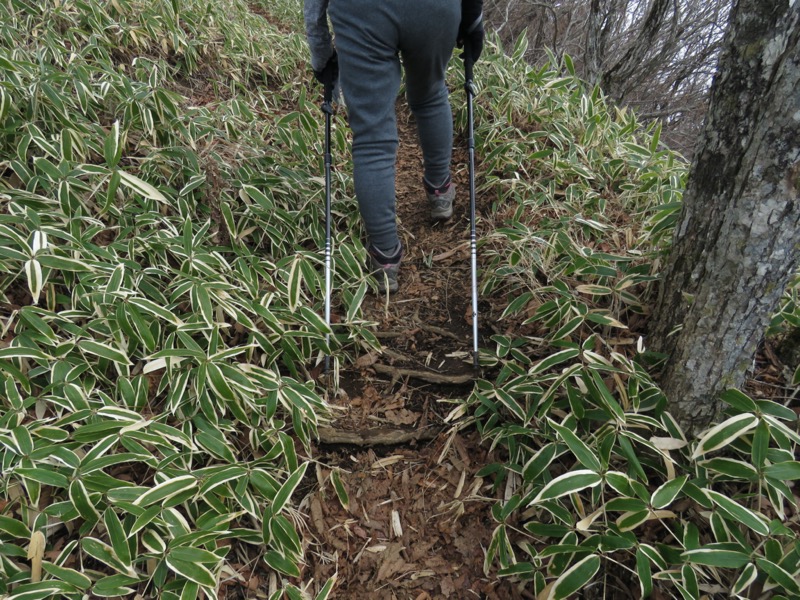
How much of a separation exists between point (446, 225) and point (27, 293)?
2014 mm

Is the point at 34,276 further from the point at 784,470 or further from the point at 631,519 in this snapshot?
the point at 784,470

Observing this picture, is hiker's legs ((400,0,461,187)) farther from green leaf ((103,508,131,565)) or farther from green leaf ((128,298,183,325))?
green leaf ((103,508,131,565))

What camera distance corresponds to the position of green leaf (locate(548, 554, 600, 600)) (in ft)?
4.19

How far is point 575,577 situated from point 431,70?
2.02 meters

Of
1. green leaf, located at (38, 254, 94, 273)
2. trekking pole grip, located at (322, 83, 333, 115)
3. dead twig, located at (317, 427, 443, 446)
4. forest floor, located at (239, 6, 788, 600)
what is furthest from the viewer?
trekking pole grip, located at (322, 83, 333, 115)

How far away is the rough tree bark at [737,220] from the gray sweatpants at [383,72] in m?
1.10

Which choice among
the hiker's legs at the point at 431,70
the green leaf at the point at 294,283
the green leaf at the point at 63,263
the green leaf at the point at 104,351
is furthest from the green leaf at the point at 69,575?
the hiker's legs at the point at 431,70

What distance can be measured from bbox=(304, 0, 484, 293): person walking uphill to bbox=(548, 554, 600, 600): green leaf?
139 centimetres

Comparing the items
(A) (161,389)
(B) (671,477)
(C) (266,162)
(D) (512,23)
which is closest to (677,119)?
(D) (512,23)

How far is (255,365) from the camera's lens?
1.85m

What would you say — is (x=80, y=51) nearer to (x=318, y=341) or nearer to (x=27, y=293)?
(x=27, y=293)

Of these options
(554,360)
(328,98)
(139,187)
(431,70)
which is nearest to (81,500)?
(139,187)

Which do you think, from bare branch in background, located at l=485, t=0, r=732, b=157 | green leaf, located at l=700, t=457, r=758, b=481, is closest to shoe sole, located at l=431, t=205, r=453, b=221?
green leaf, located at l=700, t=457, r=758, b=481

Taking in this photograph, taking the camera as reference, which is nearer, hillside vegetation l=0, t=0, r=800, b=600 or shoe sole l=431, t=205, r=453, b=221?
hillside vegetation l=0, t=0, r=800, b=600
